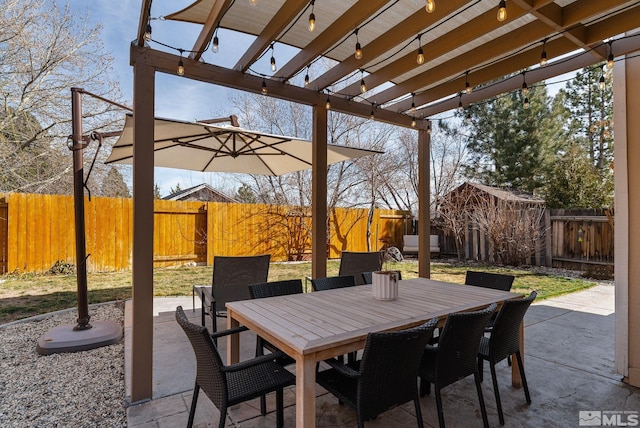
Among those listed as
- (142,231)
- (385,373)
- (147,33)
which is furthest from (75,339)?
(385,373)

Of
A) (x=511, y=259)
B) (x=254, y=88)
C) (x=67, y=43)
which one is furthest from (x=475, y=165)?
(x=67, y=43)

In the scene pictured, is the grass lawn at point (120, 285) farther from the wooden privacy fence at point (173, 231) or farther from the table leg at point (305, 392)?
the table leg at point (305, 392)

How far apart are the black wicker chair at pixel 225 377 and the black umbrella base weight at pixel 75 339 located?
2.18m

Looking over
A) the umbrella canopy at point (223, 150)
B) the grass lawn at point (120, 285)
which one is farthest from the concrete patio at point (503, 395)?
the umbrella canopy at point (223, 150)

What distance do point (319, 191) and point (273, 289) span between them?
4.45 feet

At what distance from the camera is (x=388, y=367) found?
1697 millimetres

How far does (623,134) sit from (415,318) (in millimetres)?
2501

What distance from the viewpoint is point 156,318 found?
4.44 m

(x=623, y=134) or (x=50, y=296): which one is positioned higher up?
(x=623, y=134)

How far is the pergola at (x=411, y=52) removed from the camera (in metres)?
2.50

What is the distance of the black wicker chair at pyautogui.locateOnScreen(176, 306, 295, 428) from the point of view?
1.69 meters

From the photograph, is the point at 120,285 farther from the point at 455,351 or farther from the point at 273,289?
the point at 455,351

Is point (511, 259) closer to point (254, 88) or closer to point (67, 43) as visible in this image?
point (254, 88)

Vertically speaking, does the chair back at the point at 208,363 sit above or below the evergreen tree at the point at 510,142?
below
